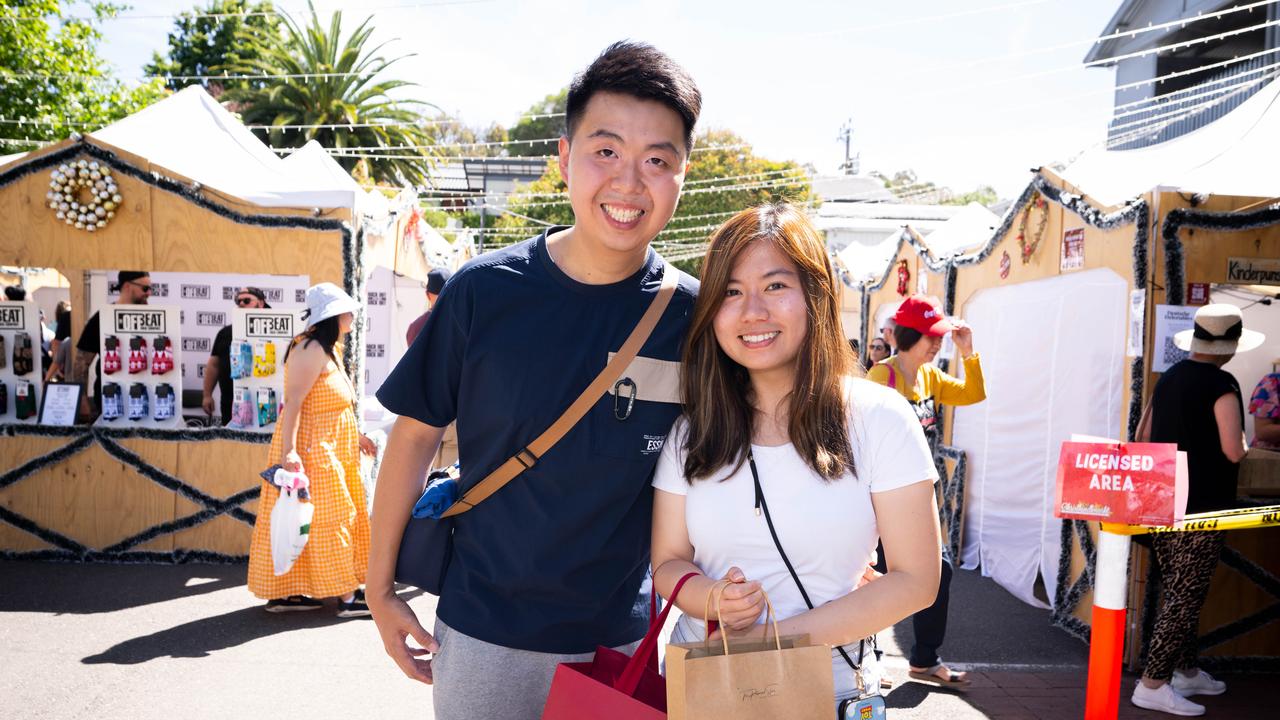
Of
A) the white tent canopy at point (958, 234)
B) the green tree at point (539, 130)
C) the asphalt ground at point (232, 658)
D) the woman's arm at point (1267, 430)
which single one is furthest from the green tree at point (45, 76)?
the green tree at point (539, 130)

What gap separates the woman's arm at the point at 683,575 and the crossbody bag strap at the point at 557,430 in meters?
0.24

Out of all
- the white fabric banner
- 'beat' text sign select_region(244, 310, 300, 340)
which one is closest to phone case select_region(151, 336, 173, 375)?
'beat' text sign select_region(244, 310, 300, 340)

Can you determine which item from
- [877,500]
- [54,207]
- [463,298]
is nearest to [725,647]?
[877,500]

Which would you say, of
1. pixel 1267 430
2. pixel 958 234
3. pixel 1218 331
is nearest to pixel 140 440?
pixel 1218 331

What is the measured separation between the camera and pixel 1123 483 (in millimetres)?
2961

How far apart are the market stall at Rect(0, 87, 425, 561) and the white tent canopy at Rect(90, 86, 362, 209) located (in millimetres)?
39

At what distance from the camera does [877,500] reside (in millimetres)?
1712

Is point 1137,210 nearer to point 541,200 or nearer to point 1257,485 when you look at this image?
point 1257,485

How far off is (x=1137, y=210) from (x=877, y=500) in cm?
455

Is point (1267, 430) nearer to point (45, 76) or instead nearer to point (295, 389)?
point (295, 389)

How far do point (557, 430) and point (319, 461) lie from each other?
4.24 meters

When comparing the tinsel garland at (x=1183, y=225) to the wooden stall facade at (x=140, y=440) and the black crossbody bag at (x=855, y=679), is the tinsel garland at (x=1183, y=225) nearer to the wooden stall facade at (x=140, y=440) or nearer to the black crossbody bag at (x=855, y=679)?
the black crossbody bag at (x=855, y=679)

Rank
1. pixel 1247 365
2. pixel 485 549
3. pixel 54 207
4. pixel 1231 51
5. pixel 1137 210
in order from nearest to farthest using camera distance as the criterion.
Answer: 1. pixel 485 549
2. pixel 1137 210
3. pixel 54 207
4. pixel 1247 365
5. pixel 1231 51

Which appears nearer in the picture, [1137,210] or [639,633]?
[639,633]
